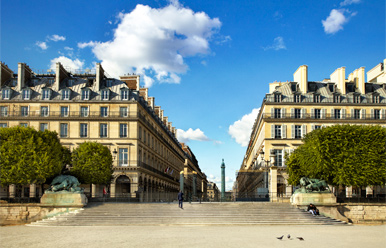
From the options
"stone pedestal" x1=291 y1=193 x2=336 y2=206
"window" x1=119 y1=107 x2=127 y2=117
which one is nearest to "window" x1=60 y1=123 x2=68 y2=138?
"window" x1=119 y1=107 x2=127 y2=117

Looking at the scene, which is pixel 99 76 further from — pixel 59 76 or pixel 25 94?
pixel 25 94

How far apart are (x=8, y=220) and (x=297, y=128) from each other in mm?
38820

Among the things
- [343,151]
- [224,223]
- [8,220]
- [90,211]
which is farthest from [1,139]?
[343,151]

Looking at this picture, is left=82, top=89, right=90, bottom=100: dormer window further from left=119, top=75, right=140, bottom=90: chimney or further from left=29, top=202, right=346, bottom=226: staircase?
left=29, top=202, right=346, bottom=226: staircase

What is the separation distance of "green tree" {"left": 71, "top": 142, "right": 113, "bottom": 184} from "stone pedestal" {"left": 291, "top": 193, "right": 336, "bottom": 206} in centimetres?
2118

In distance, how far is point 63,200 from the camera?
3369 centimetres

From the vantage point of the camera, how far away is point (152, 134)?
2562 inches

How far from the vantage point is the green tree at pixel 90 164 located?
1781 inches

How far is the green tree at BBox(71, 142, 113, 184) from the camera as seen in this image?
4525 cm

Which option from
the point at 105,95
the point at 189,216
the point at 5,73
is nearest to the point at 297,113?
the point at 105,95

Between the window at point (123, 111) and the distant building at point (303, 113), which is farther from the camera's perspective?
the distant building at point (303, 113)

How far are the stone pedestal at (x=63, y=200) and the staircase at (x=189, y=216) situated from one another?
928 millimetres

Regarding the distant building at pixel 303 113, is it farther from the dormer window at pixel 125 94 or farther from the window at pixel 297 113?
the dormer window at pixel 125 94

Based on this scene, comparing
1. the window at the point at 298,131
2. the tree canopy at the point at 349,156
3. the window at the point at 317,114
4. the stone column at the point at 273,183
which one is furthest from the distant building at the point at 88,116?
the window at the point at 317,114
